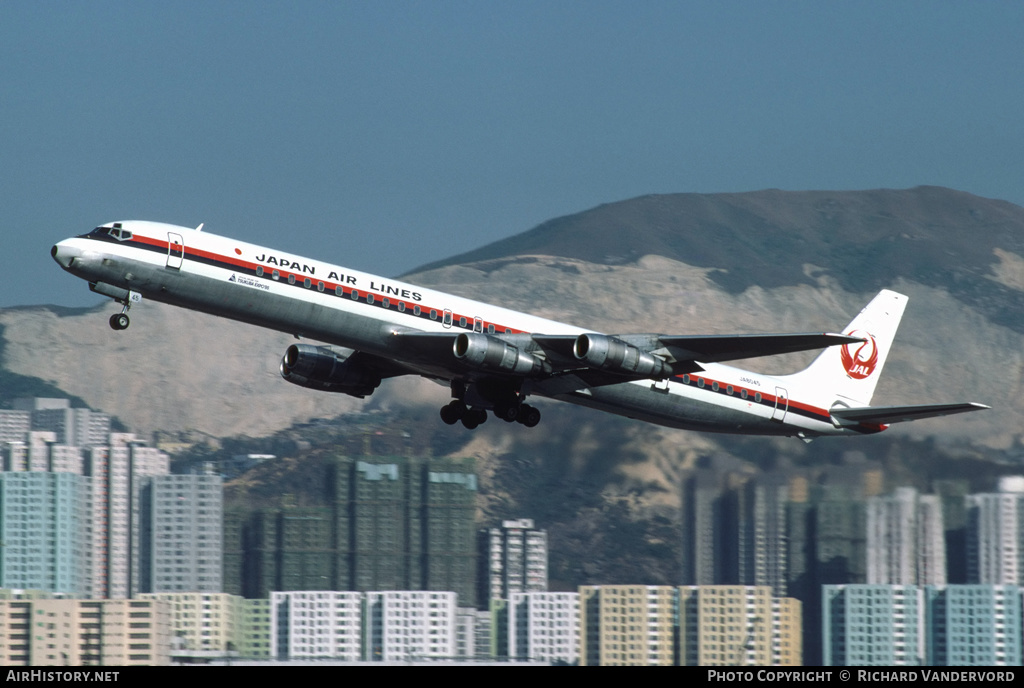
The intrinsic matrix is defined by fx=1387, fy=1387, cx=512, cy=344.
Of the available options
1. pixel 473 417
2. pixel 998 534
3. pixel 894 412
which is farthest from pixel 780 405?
pixel 998 534

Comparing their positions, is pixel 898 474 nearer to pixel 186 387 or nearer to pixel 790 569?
pixel 790 569

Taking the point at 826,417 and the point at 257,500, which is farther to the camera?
the point at 257,500

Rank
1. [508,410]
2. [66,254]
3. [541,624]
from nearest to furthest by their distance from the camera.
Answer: [66,254] < [508,410] < [541,624]

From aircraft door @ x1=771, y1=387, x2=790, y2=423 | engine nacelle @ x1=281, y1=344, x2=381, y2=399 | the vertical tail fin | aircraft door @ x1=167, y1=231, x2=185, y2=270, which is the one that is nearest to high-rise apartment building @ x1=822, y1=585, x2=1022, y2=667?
the vertical tail fin

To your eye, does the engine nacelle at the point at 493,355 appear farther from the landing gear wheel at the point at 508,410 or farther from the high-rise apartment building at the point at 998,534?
the high-rise apartment building at the point at 998,534

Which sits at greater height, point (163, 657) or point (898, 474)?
point (898, 474)

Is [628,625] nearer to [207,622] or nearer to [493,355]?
[207,622]

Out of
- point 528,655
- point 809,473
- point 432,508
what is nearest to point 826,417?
point 809,473

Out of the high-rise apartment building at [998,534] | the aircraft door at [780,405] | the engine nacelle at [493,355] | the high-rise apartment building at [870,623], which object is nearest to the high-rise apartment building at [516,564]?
the high-rise apartment building at [870,623]
